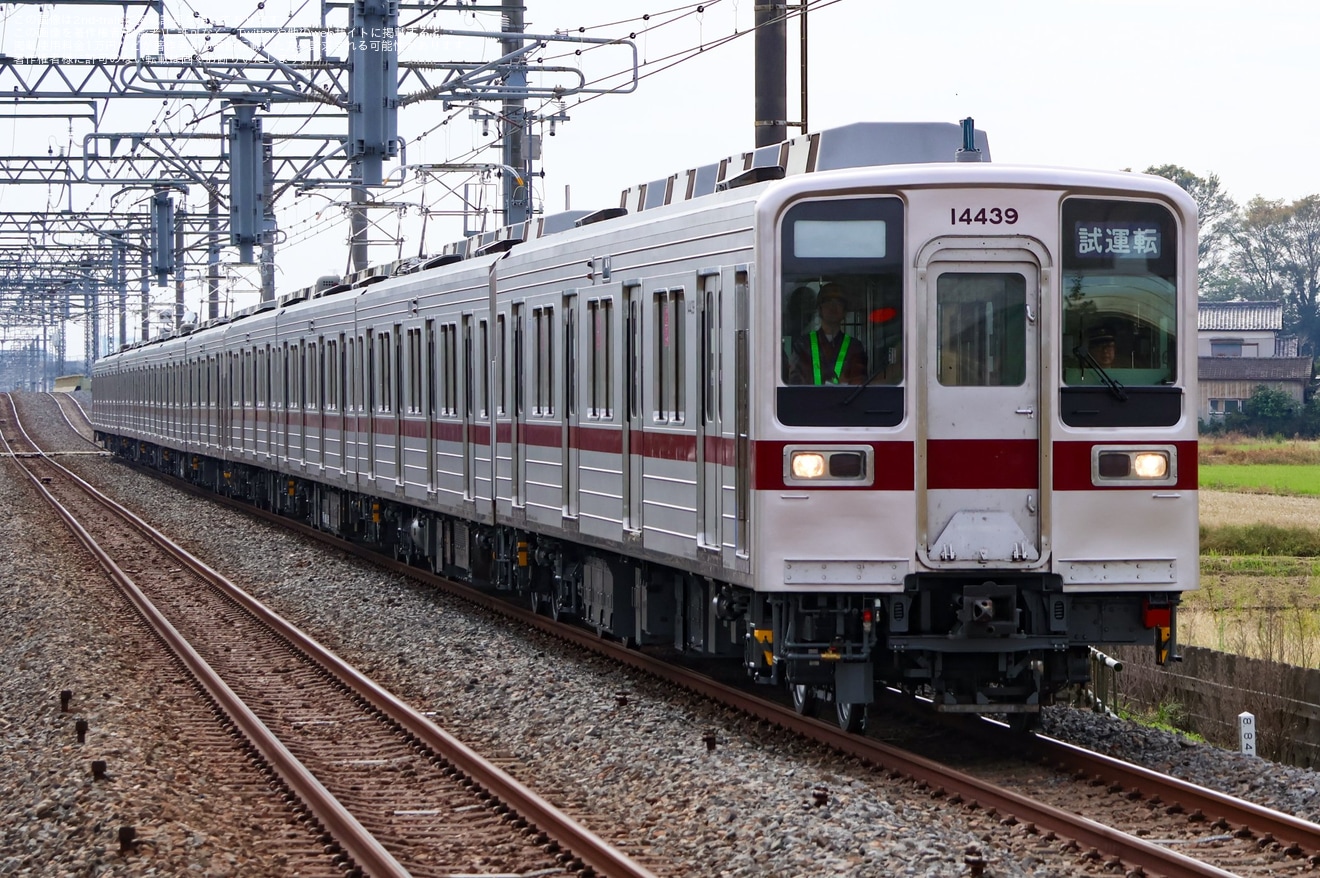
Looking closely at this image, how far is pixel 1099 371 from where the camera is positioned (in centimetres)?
930

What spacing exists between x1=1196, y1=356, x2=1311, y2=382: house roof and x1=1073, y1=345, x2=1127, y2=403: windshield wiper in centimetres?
6051

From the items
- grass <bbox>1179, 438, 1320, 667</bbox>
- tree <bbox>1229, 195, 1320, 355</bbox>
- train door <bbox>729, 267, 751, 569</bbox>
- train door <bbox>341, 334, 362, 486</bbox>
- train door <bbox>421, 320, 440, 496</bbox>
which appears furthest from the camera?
tree <bbox>1229, 195, 1320, 355</bbox>

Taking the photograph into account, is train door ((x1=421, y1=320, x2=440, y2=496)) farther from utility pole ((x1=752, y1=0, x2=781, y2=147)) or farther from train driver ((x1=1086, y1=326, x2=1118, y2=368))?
train driver ((x1=1086, y1=326, x2=1118, y2=368))

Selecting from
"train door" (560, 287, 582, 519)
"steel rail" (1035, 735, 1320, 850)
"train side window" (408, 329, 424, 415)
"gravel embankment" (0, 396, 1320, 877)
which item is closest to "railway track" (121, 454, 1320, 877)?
"steel rail" (1035, 735, 1320, 850)

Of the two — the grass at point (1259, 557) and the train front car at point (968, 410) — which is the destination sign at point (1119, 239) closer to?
the train front car at point (968, 410)

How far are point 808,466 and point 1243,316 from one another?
72.9 meters

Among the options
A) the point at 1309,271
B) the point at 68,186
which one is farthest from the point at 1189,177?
the point at 68,186

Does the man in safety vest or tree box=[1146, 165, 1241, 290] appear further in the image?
tree box=[1146, 165, 1241, 290]

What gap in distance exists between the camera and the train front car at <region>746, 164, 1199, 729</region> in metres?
9.20

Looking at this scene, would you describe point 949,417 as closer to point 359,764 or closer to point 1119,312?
point 1119,312

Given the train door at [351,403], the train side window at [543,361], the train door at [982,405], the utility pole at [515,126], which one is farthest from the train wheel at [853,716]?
the utility pole at [515,126]

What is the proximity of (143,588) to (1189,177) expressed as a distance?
7105cm

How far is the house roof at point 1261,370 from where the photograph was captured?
67.0 metres

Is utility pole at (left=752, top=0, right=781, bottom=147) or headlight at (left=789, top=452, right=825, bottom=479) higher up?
utility pole at (left=752, top=0, right=781, bottom=147)
